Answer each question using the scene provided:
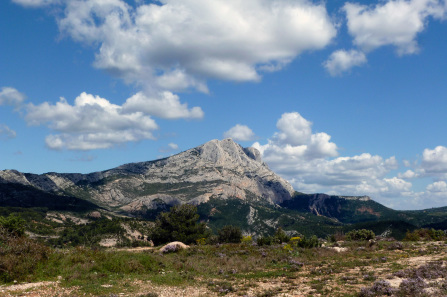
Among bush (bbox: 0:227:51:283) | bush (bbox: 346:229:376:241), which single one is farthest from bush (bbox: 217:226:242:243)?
bush (bbox: 0:227:51:283)

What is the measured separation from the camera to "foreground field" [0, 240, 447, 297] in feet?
56.5

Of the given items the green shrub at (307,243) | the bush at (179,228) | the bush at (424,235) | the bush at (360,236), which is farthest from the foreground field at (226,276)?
the bush at (179,228)

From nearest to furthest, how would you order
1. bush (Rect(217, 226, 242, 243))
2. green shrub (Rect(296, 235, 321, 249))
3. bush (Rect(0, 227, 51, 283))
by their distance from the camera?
bush (Rect(0, 227, 51, 283))
green shrub (Rect(296, 235, 321, 249))
bush (Rect(217, 226, 242, 243))

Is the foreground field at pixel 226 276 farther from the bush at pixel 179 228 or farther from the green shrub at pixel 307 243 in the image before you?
the bush at pixel 179 228

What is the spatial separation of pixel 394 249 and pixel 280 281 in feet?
71.3

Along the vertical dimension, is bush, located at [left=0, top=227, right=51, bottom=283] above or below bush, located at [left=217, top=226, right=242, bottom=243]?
above

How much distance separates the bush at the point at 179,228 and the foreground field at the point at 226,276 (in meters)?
22.7

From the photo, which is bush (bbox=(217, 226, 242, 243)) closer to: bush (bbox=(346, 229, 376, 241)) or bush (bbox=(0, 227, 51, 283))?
bush (bbox=(346, 229, 376, 241))

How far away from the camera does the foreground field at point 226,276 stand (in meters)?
17.2

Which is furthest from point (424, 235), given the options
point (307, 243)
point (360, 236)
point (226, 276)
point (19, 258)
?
point (19, 258)

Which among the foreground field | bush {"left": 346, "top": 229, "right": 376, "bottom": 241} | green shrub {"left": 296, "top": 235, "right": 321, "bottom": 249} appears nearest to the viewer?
the foreground field

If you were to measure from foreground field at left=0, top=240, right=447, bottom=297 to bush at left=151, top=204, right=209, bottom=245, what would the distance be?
2271 centimetres

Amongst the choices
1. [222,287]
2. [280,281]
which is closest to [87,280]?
[222,287]

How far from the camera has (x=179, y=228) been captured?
53.8 metres
